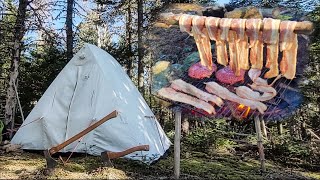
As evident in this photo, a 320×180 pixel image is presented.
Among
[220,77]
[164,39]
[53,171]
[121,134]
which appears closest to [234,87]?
[220,77]

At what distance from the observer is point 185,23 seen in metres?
6.09

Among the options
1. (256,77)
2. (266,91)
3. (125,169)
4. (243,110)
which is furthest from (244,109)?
(125,169)

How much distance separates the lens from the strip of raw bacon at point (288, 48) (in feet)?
17.6

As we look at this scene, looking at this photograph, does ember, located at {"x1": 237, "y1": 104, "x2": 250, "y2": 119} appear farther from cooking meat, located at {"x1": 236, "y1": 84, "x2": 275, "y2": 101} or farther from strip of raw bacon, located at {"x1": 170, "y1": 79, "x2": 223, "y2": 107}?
strip of raw bacon, located at {"x1": 170, "y1": 79, "x2": 223, "y2": 107}

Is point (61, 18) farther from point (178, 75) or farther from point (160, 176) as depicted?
point (160, 176)

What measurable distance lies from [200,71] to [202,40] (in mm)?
567

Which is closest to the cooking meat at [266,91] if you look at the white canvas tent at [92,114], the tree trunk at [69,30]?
the white canvas tent at [92,114]

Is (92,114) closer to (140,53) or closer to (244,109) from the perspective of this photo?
(244,109)

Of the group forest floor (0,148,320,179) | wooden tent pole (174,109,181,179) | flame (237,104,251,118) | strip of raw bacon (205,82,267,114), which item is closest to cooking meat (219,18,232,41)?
strip of raw bacon (205,82,267,114)

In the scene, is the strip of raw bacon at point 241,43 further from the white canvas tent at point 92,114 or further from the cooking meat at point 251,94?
the white canvas tent at point 92,114

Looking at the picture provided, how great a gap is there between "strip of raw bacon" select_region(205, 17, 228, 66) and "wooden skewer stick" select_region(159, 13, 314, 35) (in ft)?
0.92

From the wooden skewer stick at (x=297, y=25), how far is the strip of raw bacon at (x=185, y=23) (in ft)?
0.74

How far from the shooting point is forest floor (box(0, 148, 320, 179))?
5059 mm

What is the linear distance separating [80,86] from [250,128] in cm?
705
